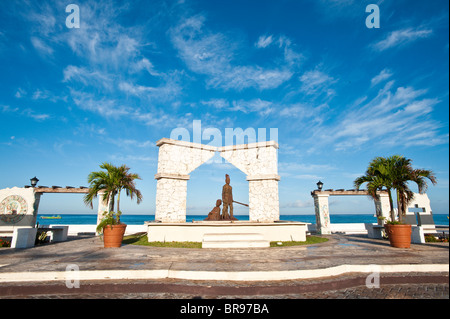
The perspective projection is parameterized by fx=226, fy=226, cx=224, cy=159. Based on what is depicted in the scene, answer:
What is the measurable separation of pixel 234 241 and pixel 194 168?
6468mm

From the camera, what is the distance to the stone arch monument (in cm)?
1388

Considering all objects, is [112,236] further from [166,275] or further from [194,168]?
[194,168]

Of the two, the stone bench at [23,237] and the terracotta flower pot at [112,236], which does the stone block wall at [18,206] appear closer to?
the stone bench at [23,237]

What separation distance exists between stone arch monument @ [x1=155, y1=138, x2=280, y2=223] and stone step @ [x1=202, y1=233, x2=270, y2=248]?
407 cm

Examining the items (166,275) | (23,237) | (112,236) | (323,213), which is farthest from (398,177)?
(23,237)

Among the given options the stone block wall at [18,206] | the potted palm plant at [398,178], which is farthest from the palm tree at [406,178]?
the stone block wall at [18,206]

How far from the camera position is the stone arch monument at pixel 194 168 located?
45.5 feet

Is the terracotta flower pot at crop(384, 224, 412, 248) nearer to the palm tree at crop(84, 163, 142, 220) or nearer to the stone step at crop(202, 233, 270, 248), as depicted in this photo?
the stone step at crop(202, 233, 270, 248)

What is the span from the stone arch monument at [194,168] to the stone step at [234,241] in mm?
4065

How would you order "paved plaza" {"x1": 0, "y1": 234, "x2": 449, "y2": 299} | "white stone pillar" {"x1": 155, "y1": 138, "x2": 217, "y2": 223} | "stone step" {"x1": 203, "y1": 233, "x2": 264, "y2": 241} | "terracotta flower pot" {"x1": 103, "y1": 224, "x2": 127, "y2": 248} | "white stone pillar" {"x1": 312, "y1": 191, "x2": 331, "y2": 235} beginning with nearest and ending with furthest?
1. "paved plaza" {"x1": 0, "y1": 234, "x2": 449, "y2": 299}
2. "terracotta flower pot" {"x1": 103, "y1": 224, "x2": 127, "y2": 248}
3. "stone step" {"x1": 203, "y1": 233, "x2": 264, "y2": 241}
4. "white stone pillar" {"x1": 155, "y1": 138, "x2": 217, "y2": 223}
5. "white stone pillar" {"x1": 312, "y1": 191, "x2": 331, "y2": 235}

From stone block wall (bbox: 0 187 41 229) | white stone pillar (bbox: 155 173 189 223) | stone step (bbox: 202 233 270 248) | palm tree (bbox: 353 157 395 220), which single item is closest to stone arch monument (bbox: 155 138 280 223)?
white stone pillar (bbox: 155 173 189 223)
